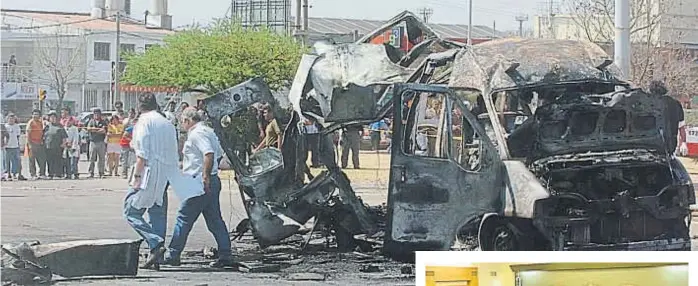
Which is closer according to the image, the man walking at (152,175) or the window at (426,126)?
the man walking at (152,175)

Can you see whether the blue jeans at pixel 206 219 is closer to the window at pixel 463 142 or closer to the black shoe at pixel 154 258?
the black shoe at pixel 154 258

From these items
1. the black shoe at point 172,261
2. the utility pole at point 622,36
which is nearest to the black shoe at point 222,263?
the black shoe at point 172,261

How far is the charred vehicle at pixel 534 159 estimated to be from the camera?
5.64 m

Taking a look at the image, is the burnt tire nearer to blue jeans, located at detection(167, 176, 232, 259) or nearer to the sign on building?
blue jeans, located at detection(167, 176, 232, 259)

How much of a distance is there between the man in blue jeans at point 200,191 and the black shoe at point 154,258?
1.8 inches

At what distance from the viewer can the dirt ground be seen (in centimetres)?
595

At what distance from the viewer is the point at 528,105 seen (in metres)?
5.93

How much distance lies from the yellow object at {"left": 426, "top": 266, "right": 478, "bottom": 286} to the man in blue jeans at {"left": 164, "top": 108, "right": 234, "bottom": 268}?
148 centimetres

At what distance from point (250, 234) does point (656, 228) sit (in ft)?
7.58

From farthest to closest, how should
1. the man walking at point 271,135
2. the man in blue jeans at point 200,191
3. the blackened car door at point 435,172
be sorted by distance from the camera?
the man walking at point 271,135 → the man in blue jeans at point 200,191 → the blackened car door at point 435,172

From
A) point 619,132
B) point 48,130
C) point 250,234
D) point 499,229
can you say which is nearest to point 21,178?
point 48,130

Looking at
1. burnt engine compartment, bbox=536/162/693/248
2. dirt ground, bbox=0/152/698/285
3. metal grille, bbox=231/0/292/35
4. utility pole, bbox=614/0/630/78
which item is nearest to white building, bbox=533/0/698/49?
utility pole, bbox=614/0/630/78

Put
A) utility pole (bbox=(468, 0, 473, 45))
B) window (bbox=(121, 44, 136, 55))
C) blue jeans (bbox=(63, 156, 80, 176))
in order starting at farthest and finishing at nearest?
blue jeans (bbox=(63, 156, 80, 176)) < window (bbox=(121, 44, 136, 55)) < utility pole (bbox=(468, 0, 473, 45))

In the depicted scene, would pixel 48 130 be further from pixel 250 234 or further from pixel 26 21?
pixel 250 234
